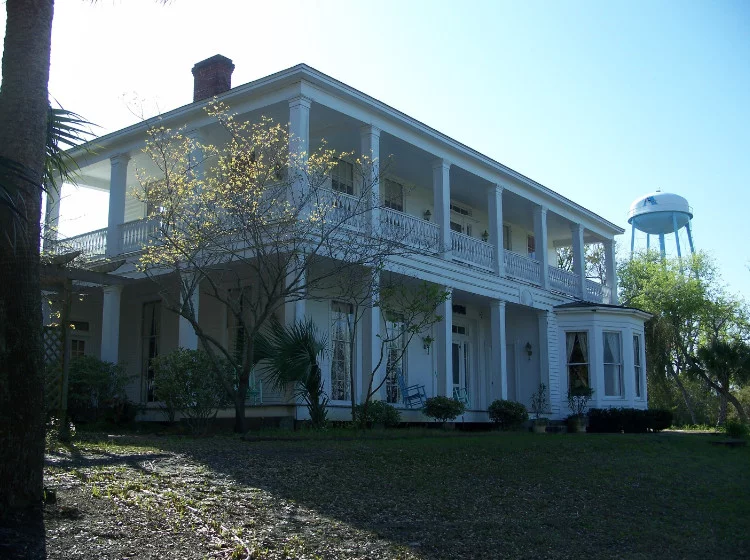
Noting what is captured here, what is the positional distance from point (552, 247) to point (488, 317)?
699cm

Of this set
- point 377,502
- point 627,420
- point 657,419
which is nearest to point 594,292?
point 657,419

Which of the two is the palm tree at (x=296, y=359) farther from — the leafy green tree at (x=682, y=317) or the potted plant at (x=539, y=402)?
the leafy green tree at (x=682, y=317)

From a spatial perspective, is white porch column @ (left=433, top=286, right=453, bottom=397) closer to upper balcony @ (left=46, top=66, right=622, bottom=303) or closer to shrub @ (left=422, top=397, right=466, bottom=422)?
shrub @ (left=422, top=397, right=466, bottom=422)

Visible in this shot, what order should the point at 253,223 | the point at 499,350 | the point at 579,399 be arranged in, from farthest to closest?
the point at 579,399 < the point at 499,350 < the point at 253,223

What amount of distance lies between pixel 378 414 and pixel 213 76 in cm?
904

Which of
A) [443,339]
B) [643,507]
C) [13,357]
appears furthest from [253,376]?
[13,357]

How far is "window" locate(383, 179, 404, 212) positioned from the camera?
839 inches

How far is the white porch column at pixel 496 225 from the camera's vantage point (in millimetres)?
21578

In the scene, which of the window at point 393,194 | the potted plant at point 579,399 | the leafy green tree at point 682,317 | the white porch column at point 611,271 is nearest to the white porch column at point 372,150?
the window at point 393,194

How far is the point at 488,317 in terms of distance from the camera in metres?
24.6

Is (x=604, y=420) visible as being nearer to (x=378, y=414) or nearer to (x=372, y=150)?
(x=378, y=414)

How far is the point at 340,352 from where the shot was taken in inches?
746

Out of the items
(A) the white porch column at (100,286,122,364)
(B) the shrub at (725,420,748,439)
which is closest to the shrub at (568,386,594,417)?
(B) the shrub at (725,420,748,439)

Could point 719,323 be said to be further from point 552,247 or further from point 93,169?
point 93,169
